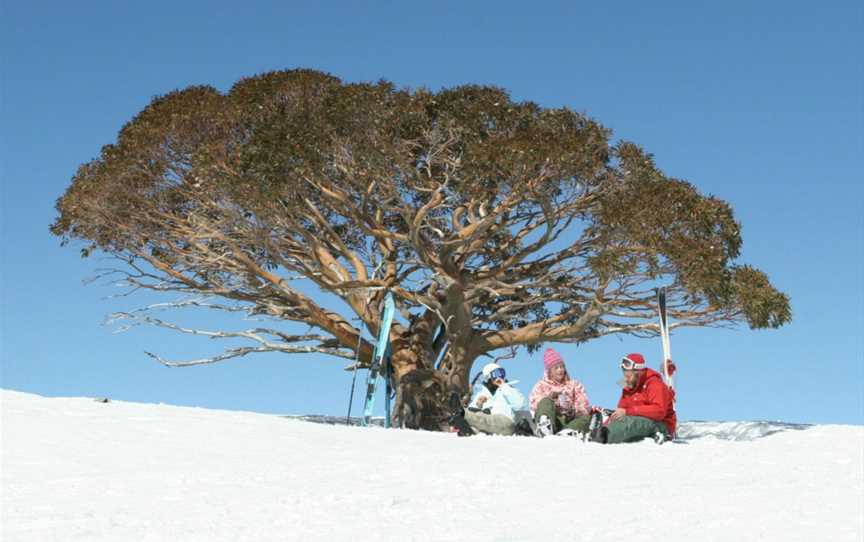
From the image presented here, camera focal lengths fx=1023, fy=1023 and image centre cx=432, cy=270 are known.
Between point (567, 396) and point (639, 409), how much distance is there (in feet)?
3.98

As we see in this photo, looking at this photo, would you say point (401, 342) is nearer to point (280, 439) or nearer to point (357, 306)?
point (357, 306)

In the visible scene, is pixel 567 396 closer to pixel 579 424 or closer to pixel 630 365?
pixel 579 424

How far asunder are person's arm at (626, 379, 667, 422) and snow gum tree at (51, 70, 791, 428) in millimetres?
5871

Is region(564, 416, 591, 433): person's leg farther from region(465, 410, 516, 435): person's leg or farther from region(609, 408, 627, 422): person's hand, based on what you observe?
region(465, 410, 516, 435): person's leg

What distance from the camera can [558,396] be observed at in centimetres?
1325

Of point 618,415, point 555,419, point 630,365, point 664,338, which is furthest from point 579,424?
point 664,338

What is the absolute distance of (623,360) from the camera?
40.3 ft

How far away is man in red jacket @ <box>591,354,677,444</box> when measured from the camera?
1209 centimetres

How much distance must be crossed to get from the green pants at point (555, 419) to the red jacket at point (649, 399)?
579 mm

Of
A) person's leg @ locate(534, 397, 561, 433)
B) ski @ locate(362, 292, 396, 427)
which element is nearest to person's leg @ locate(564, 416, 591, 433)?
person's leg @ locate(534, 397, 561, 433)

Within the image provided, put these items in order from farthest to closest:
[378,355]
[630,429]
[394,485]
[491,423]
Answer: [378,355] → [491,423] → [630,429] → [394,485]

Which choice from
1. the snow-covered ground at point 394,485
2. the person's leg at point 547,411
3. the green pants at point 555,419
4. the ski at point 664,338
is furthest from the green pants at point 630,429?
the ski at point 664,338

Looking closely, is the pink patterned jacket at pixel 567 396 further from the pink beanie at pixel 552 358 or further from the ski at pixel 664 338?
the ski at pixel 664 338

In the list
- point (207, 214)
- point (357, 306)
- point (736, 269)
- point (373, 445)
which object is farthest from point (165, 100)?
point (373, 445)
